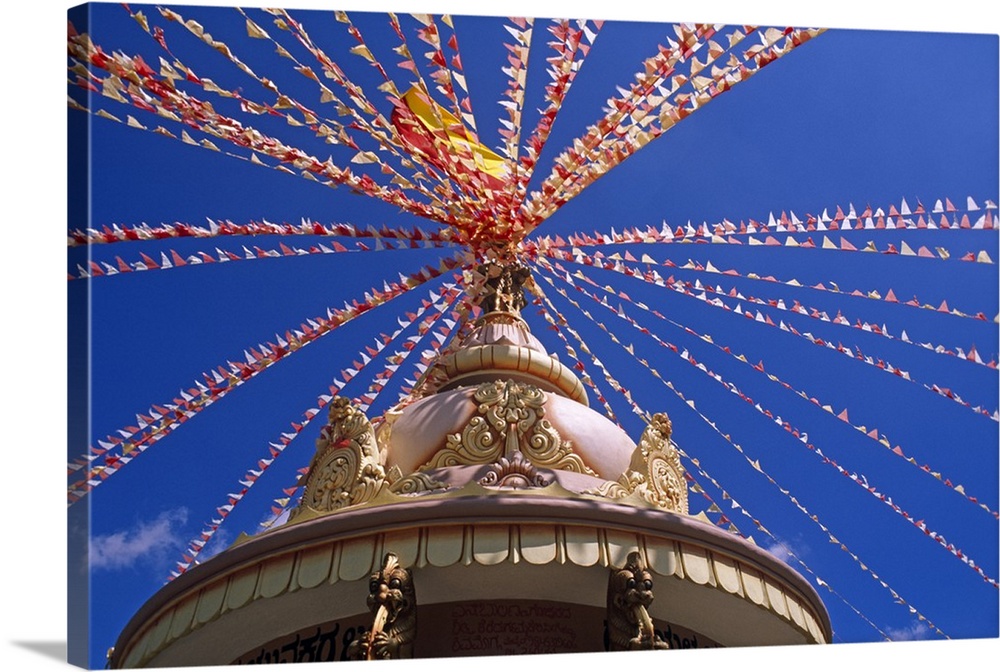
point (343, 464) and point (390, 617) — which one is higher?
point (343, 464)

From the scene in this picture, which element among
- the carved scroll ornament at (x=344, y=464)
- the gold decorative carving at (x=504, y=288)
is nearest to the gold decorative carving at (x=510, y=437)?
the carved scroll ornament at (x=344, y=464)

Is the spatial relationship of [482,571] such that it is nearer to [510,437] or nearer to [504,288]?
[510,437]

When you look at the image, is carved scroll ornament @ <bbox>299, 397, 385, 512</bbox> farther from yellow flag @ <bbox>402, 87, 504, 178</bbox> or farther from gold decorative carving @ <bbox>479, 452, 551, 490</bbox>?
yellow flag @ <bbox>402, 87, 504, 178</bbox>

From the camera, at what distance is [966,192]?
11.8m

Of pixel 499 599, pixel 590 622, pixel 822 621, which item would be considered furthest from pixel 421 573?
pixel 822 621

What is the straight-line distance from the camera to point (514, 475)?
10.4 meters

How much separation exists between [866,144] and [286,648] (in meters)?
5.94

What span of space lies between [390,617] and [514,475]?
162cm

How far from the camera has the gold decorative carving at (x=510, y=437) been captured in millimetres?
10688

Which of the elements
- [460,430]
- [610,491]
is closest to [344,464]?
[460,430]

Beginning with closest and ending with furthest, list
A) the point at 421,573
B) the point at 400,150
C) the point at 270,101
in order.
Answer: the point at 421,573, the point at 270,101, the point at 400,150

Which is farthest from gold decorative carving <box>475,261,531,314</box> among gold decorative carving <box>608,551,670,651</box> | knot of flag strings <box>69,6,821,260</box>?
gold decorative carving <box>608,551,670,651</box>

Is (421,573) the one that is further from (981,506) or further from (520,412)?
(981,506)

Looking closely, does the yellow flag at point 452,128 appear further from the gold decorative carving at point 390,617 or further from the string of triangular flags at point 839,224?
the gold decorative carving at point 390,617
